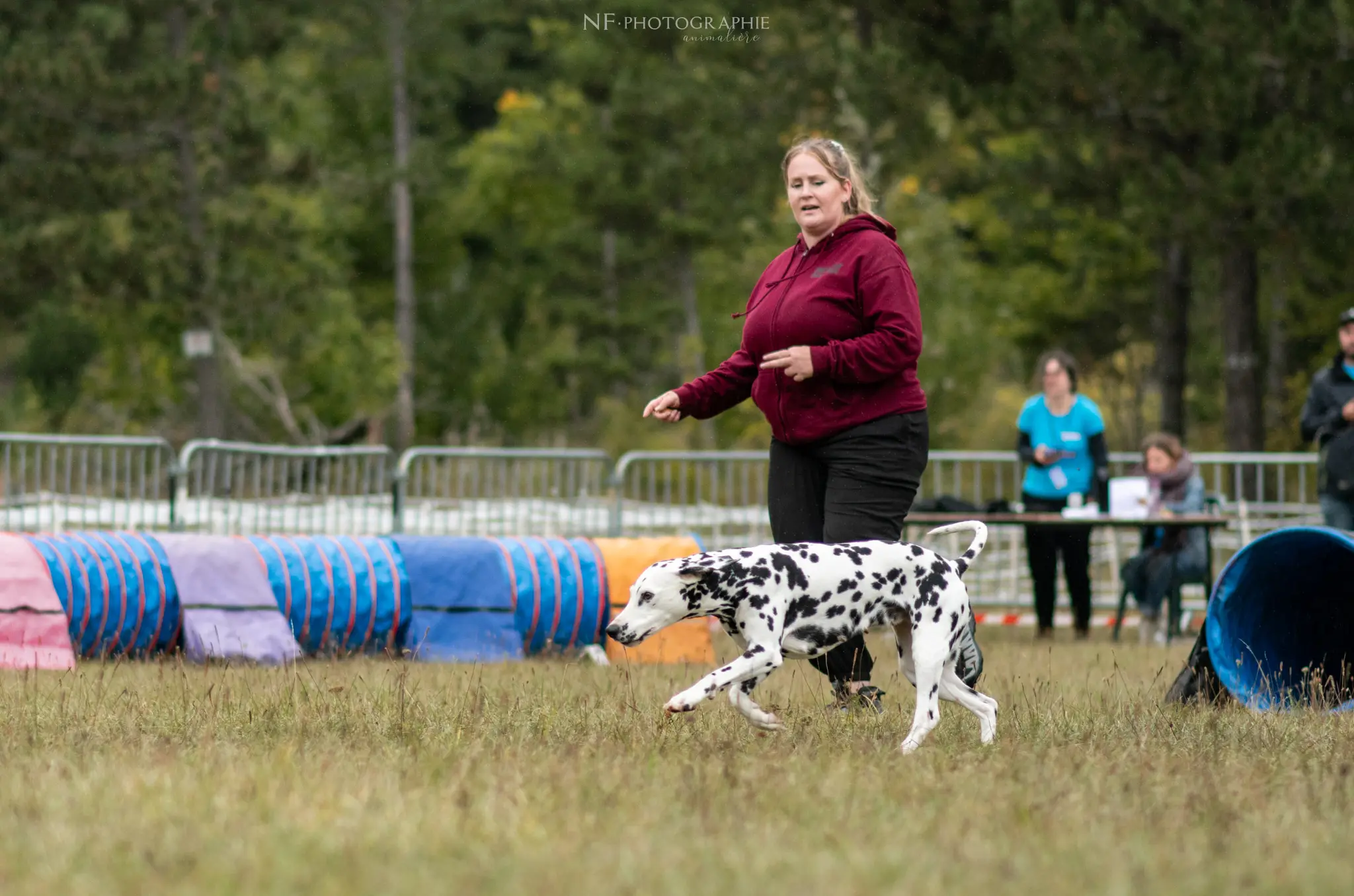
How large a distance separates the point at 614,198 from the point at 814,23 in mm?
9721

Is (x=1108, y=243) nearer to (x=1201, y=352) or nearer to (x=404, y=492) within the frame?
(x=1201, y=352)

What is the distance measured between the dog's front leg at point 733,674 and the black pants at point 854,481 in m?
0.75

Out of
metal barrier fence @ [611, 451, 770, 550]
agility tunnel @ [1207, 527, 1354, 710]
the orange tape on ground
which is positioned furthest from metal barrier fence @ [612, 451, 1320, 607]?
agility tunnel @ [1207, 527, 1354, 710]

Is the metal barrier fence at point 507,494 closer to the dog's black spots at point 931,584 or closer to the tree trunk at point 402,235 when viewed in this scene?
A: the dog's black spots at point 931,584

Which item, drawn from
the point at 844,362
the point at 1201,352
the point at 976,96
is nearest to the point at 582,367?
the point at 1201,352

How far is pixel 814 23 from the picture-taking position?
28094 millimetres

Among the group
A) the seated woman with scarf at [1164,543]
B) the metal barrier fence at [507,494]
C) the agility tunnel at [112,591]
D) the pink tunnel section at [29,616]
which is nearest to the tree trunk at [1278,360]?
the seated woman with scarf at [1164,543]

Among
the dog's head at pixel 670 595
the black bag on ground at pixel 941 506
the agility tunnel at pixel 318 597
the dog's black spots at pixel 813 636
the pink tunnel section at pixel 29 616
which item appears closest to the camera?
the dog's head at pixel 670 595

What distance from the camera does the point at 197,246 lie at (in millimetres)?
26625

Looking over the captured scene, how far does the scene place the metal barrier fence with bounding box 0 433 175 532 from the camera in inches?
558

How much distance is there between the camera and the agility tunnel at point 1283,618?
7.07 metres

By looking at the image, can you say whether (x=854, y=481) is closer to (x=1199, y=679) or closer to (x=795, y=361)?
(x=795, y=361)

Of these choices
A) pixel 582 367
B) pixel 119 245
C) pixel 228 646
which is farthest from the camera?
pixel 582 367

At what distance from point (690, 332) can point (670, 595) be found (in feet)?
112
